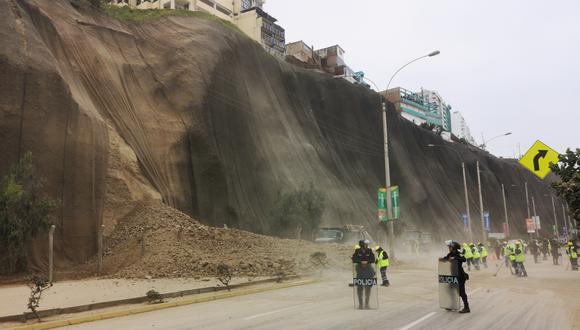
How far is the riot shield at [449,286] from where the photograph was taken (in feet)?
34.4

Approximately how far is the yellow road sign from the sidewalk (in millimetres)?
9831

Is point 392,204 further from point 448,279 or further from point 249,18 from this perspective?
point 249,18

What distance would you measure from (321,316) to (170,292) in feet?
17.8

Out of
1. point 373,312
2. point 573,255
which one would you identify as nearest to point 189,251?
point 373,312

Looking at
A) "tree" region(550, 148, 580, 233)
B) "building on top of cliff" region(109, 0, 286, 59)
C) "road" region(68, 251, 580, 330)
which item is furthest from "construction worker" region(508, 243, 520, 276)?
"building on top of cliff" region(109, 0, 286, 59)

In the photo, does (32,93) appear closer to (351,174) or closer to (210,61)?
(210,61)

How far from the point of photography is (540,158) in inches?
470

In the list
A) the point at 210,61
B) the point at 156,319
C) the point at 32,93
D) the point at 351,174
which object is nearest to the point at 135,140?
the point at 32,93

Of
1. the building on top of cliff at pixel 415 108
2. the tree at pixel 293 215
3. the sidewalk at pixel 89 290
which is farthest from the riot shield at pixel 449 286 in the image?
the building on top of cliff at pixel 415 108

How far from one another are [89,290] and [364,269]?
27.6ft

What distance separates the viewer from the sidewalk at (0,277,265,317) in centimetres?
1161

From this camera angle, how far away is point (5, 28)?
22750mm

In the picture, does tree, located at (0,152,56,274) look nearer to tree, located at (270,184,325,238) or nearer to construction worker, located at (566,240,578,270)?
tree, located at (270,184,325,238)

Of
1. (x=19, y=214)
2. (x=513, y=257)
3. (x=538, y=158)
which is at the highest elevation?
(x=538, y=158)
